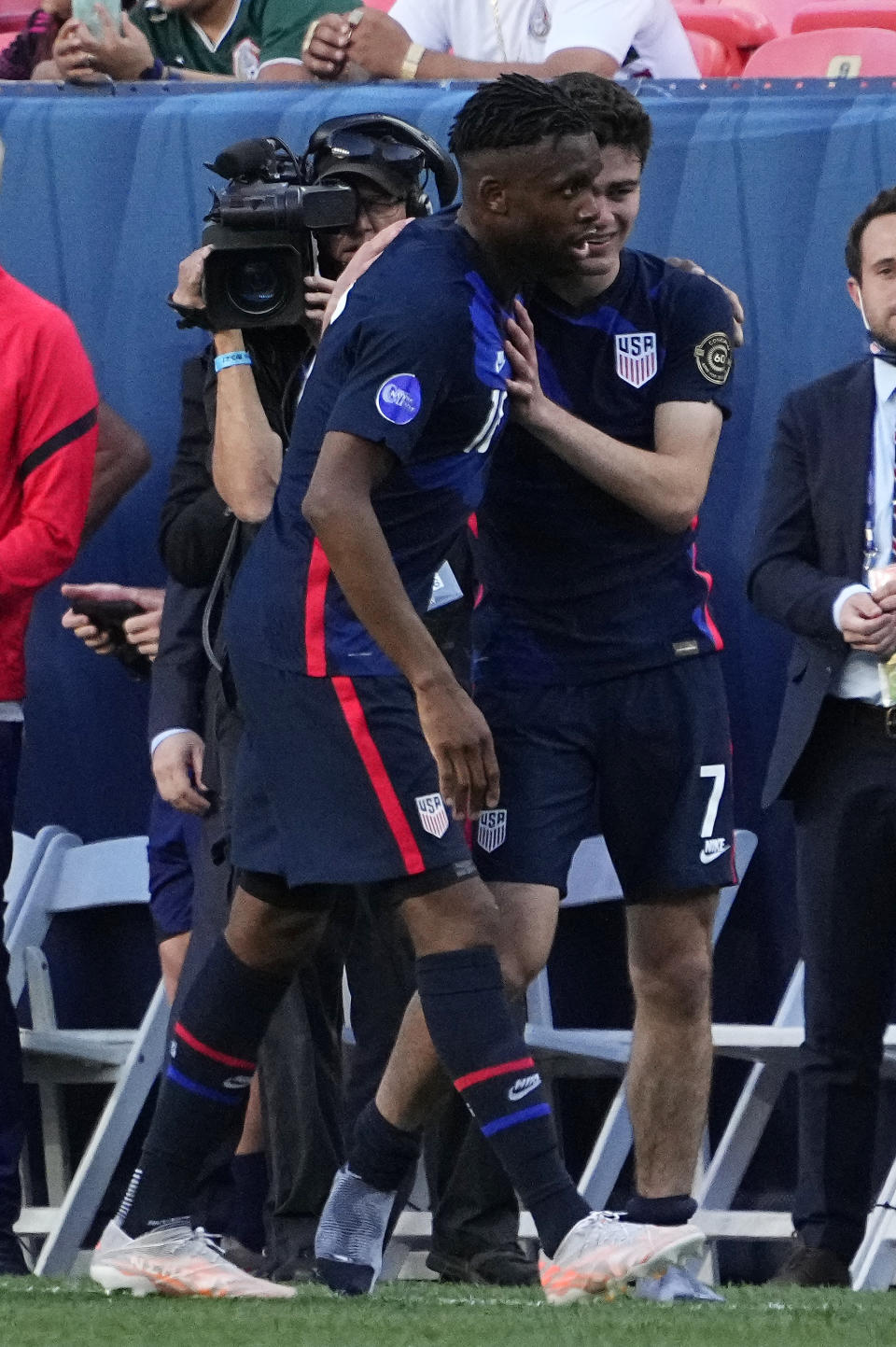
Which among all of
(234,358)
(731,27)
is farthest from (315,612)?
(731,27)

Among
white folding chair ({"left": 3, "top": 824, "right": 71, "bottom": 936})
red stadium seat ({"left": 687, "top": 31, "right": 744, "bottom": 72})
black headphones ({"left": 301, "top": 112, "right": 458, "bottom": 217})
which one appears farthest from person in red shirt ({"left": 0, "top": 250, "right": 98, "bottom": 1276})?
red stadium seat ({"left": 687, "top": 31, "right": 744, "bottom": 72})

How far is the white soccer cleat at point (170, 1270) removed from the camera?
3189 mm

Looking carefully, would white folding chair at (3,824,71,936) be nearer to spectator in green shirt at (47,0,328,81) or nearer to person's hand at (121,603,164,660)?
person's hand at (121,603,164,660)

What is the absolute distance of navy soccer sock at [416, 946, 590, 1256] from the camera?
300 centimetres

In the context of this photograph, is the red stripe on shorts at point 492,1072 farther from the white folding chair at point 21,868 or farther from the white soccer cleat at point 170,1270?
the white folding chair at point 21,868

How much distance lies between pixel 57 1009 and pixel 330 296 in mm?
2199

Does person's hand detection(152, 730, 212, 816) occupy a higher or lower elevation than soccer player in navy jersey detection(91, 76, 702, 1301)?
lower

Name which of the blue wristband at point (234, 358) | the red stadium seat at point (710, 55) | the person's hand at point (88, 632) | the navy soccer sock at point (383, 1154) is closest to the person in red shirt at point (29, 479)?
the person's hand at point (88, 632)

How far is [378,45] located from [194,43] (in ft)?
2.60

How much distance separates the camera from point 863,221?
414cm

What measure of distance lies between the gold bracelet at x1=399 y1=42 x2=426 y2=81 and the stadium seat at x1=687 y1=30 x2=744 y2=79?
4.33 feet

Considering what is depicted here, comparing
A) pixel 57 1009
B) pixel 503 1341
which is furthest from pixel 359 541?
pixel 57 1009

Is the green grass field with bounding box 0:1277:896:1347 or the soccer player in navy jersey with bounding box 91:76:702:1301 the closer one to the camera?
the green grass field with bounding box 0:1277:896:1347

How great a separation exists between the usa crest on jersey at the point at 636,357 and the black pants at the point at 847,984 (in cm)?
80
